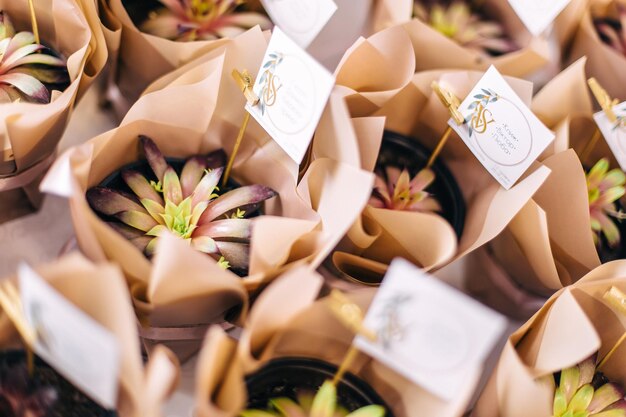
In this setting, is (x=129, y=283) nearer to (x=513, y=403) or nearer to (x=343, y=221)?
(x=343, y=221)

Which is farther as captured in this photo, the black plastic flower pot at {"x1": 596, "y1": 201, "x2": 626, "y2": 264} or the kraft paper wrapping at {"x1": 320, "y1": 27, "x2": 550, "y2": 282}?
the black plastic flower pot at {"x1": 596, "y1": 201, "x2": 626, "y2": 264}

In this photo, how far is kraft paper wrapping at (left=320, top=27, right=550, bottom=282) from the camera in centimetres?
85

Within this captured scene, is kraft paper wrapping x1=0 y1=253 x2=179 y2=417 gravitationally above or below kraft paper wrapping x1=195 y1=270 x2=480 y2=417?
above

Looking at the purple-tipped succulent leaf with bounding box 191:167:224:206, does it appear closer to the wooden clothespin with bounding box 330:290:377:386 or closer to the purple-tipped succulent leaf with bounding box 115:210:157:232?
the purple-tipped succulent leaf with bounding box 115:210:157:232

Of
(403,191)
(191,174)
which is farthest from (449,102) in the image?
(191,174)

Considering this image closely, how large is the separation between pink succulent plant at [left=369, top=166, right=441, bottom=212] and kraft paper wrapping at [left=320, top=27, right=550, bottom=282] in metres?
0.06

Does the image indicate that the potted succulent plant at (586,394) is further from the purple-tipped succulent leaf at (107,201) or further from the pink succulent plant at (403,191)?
the purple-tipped succulent leaf at (107,201)

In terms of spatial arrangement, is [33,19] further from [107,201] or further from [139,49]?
[107,201]

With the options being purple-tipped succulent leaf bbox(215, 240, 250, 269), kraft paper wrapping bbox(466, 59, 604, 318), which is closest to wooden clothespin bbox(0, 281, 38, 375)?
purple-tipped succulent leaf bbox(215, 240, 250, 269)

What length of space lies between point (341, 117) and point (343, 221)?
0.42 feet

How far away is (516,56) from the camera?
1.08 m

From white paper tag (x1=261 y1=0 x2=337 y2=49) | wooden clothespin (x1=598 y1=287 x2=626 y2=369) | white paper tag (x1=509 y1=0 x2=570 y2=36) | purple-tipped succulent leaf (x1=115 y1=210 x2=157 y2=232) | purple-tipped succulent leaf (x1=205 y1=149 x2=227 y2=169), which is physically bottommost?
purple-tipped succulent leaf (x1=115 y1=210 x2=157 y2=232)

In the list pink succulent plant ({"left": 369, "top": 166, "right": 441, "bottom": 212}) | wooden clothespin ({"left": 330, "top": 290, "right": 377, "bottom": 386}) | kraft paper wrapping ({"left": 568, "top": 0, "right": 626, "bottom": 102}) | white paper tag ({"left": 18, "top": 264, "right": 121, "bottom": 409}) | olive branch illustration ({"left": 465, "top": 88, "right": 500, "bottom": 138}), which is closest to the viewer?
white paper tag ({"left": 18, "top": 264, "right": 121, "bottom": 409})

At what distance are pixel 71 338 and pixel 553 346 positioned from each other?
0.52 metres
